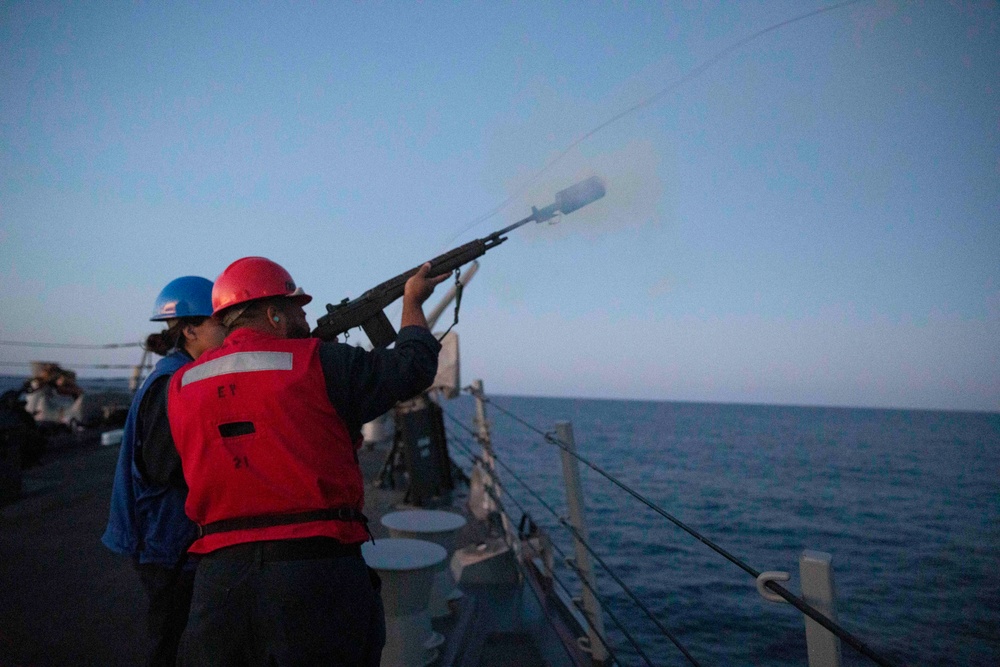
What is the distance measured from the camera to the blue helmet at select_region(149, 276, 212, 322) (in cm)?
264

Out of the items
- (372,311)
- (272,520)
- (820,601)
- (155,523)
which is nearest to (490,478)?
(372,311)

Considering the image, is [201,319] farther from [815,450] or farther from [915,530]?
[815,450]

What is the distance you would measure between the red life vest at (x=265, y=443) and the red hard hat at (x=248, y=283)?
0.23 metres

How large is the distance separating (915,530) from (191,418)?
27.1 metres

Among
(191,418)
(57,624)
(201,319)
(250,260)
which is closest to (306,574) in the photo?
(191,418)

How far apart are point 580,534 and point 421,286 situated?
1.86 meters

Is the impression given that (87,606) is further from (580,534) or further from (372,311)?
(580,534)

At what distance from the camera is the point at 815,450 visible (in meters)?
54.3

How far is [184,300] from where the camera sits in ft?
8.82

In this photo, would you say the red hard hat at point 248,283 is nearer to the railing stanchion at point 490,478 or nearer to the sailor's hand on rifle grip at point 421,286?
the sailor's hand on rifle grip at point 421,286

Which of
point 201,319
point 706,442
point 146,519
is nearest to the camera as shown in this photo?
point 146,519

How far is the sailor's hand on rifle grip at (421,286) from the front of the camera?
6.84 feet

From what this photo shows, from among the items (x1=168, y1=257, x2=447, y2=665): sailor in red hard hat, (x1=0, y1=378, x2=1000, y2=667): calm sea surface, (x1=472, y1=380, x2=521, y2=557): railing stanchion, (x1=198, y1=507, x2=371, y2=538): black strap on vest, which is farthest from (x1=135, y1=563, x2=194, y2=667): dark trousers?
(x1=472, y1=380, x2=521, y2=557): railing stanchion

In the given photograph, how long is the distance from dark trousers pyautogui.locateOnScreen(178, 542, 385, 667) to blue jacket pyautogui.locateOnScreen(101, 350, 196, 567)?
0.81m
